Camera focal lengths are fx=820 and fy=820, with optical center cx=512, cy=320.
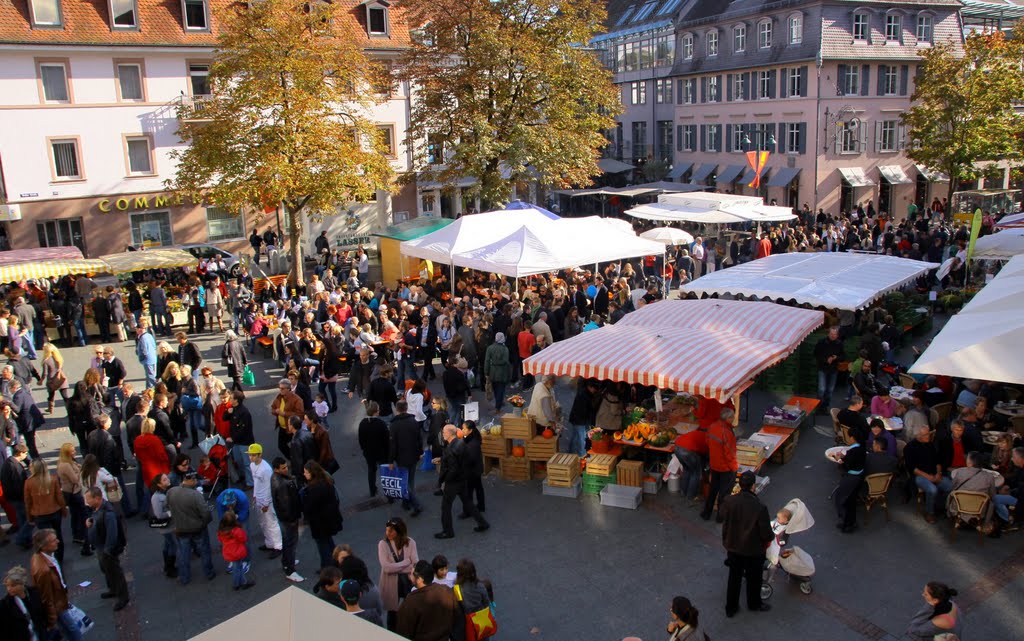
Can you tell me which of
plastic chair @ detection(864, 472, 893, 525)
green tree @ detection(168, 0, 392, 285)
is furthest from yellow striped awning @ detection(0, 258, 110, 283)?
plastic chair @ detection(864, 472, 893, 525)

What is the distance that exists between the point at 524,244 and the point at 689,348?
711 centimetres

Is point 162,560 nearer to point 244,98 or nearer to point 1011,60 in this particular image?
point 244,98

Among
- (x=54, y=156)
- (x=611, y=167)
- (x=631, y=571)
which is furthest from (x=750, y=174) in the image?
(x=631, y=571)

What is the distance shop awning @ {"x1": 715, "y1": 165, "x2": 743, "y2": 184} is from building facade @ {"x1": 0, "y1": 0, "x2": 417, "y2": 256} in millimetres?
20865

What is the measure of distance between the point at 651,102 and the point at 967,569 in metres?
43.3

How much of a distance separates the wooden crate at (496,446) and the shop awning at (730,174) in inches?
1291

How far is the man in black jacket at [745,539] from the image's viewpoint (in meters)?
7.39

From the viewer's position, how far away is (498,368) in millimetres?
13375

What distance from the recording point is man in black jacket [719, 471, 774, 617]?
739cm

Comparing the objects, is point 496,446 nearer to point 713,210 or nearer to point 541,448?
point 541,448

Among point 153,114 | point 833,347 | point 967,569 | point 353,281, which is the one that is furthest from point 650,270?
point 153,114

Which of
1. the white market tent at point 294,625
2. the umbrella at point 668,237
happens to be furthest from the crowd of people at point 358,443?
the umbrella at point 668,237

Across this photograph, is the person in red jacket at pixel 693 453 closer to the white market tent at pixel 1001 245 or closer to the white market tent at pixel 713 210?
the white market tent at pixel 1001 245

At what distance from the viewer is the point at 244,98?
71.2 feet
